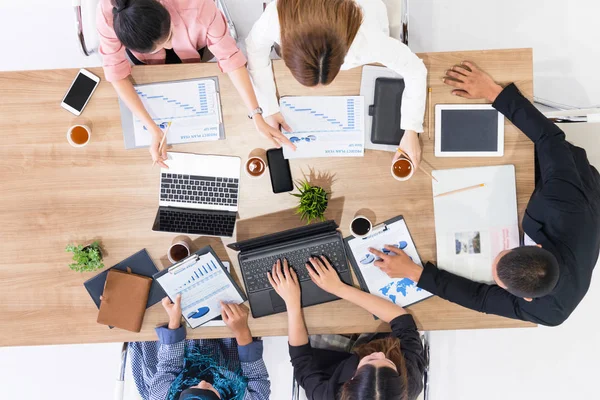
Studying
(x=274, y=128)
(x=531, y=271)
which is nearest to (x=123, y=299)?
(x=274, y=128)

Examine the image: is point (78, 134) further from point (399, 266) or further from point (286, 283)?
point (399, 266)

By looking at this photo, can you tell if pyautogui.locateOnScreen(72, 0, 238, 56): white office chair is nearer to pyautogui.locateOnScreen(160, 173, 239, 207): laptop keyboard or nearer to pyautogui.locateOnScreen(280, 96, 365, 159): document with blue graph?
pyautogui.locateOnScreen(280, 96, 365, 159): document with blue graph

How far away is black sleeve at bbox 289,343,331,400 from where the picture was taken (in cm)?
164

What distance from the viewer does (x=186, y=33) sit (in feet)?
5.24

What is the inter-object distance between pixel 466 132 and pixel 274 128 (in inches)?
27.4

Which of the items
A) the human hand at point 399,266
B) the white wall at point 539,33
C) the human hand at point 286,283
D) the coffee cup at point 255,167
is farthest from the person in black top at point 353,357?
the white wall at point 539,33

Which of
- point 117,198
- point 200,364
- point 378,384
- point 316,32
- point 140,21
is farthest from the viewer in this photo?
point 200,364

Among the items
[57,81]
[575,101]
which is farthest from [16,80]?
[575,101]

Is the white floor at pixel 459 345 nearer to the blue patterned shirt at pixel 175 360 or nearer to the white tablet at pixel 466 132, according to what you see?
the blue patterned shirt at pixel 175 360

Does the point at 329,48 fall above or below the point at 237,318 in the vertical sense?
above

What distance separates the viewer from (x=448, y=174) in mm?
1591

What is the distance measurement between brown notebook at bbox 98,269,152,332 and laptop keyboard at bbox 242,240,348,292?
15.0 inches

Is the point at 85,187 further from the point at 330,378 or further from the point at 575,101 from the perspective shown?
the point at 575,101

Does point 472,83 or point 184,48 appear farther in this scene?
point 184,48
